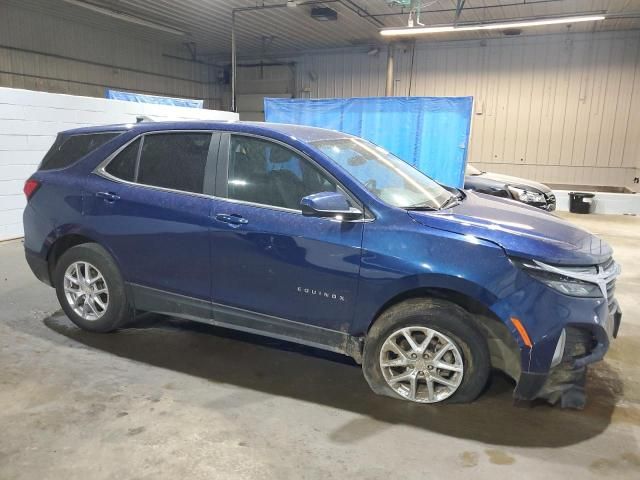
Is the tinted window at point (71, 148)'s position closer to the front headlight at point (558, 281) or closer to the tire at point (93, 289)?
the tire at point (93, 289)

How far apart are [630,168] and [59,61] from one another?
654 inches

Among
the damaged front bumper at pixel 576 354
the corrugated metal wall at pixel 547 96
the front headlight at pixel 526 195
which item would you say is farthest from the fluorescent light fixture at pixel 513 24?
the damaged front bumper at pixel 576 354

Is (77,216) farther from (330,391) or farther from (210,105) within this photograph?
(210,105)

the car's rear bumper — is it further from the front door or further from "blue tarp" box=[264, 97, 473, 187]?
"blue tarp" box=[264, 97, 473, 187]

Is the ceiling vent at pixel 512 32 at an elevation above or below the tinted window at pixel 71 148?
above

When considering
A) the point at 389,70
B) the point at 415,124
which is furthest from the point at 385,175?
the point at 389,70

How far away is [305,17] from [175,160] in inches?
427

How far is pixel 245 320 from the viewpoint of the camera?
3277 millimetres

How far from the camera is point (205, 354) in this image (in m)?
3.62

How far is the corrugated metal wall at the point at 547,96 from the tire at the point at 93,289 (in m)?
14.1

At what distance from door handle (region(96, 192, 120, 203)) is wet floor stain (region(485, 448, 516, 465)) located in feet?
9.44

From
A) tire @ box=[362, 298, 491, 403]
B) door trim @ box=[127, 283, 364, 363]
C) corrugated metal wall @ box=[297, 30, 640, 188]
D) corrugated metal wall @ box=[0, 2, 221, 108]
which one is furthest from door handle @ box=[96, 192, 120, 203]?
corrugated metal wall @ box=[297, 30, 640, 188]

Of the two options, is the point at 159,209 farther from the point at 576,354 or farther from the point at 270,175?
the point at 576,354

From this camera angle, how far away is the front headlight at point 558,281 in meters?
2.64
